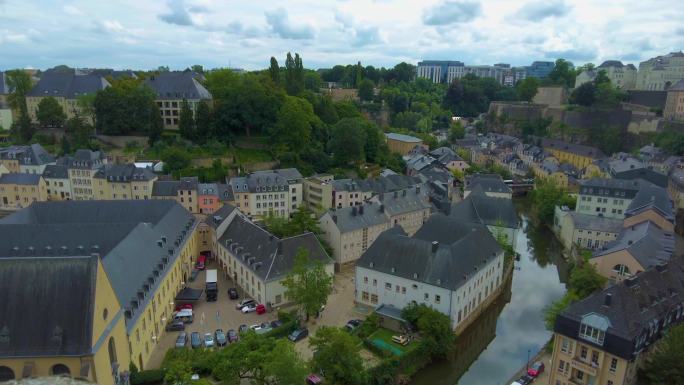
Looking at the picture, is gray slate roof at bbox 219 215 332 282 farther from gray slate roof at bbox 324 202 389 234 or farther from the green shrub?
the green shrub

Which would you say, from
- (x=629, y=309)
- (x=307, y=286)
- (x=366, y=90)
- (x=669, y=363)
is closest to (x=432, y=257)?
(x=307, y=286)

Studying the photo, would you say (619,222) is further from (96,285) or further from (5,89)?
(5,89)

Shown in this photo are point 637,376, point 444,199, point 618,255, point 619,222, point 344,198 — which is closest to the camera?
point 637,376

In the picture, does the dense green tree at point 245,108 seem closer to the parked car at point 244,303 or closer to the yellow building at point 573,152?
the parked car at point 244,303

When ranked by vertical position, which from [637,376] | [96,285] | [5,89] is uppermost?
[5,89]

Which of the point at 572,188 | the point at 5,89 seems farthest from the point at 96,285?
the point at 5,89

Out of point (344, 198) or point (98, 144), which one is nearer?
point (344, 198)

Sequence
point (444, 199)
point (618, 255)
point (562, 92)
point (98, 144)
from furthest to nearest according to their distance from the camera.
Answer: point (562, 92), point (98, 144), point (444, 199), point (618, 255)

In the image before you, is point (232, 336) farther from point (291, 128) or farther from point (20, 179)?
point (20, 179)

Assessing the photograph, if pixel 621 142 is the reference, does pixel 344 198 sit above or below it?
below
